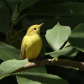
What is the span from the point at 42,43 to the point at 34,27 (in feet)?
0.97

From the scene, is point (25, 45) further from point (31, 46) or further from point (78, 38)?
point (78, 38)

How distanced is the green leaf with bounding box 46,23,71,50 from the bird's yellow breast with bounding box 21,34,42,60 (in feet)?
1.55

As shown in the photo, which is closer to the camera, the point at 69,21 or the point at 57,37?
the point at 57,37

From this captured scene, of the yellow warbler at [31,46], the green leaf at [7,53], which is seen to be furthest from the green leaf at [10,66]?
the yellow warbler at [31,46]

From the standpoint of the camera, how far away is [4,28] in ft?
5.86

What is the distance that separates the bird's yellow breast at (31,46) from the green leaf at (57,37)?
47cm

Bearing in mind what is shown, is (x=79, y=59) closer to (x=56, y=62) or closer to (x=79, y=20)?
(x=79, y=20)

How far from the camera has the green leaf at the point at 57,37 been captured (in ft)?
3.59

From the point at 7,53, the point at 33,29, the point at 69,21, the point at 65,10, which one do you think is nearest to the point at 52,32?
the point at 7,53

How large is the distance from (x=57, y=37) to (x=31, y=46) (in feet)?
1.97

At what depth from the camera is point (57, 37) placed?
1.14m

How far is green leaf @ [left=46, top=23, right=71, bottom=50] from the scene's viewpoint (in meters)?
1.10

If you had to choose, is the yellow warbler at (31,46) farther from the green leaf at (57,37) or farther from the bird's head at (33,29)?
the green leaf at (57,37)

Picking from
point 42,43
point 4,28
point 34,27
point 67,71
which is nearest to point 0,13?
point 4,28
